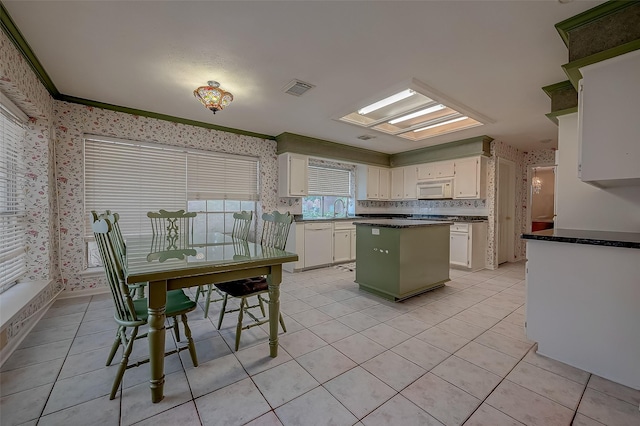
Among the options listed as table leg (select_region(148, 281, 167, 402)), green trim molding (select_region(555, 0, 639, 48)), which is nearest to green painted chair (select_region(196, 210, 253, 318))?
table leg (select_region(148, 281, 167, 402))

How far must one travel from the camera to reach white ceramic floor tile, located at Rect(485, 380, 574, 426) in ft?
4.69

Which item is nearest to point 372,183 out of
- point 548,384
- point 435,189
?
point 435,189

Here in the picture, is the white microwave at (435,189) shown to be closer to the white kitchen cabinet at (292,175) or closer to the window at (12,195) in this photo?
the white kitchen cabinet at (292,175)

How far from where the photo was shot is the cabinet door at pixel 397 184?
6.11 m

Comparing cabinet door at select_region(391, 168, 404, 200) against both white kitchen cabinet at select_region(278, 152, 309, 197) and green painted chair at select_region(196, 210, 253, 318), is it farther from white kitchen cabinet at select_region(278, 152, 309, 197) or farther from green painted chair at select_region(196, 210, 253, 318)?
green painted chair at select_region(196, 210, 253, 318)

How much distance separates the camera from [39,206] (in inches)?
110

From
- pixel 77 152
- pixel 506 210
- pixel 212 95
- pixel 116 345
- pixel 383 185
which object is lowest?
pixel 116 345

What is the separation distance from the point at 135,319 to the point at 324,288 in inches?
95.8

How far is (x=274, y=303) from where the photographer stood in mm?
1996

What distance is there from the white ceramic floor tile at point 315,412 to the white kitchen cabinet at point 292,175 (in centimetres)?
354

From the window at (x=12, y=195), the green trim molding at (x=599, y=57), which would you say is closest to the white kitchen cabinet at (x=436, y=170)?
the green trim molding at (x=599, y=57)

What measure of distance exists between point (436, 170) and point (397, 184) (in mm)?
1006

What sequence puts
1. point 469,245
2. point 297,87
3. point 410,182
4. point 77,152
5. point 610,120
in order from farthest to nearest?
point 410,182
point 469,245
point 77,152
point 297,87
point 610,120

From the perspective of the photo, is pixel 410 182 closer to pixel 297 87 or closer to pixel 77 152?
pixel 297 87
